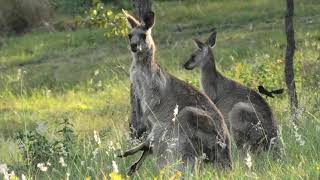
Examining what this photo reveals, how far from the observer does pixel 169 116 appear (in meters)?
7.14

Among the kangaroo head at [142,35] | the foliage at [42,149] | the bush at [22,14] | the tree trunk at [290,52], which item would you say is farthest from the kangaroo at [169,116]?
the bush at [22,14]

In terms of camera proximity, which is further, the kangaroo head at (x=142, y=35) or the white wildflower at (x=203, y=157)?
the kangaroo head at (x=142, y=35)

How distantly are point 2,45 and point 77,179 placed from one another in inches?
698

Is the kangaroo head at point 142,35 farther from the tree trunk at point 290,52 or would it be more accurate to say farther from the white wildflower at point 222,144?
the tree trunk at point 290,52

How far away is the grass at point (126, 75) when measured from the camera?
23.4 feet

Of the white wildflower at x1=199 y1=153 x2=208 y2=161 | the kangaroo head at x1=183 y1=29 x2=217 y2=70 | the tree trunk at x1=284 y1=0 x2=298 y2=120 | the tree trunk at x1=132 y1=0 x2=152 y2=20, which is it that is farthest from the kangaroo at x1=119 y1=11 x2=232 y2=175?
the kangaroo head at x1=183 y1=29 x2=217 y2=70

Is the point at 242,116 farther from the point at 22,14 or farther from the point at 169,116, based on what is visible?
the point at 22,14

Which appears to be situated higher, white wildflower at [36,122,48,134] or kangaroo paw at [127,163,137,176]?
kangaroo paw at [127,163,137,176]

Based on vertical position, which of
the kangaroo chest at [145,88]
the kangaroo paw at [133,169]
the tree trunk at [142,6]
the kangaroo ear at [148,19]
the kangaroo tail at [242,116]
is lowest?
the kangaroo tail at [242,116]

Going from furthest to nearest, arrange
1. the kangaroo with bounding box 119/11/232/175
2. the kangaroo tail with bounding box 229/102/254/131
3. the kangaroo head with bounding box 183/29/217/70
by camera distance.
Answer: the kangaroo head with bounding box 183/29/217/70, the kangaroo tail with bounding box 229/102/254/131, the kangaroo with bounding box 119/11/232/175

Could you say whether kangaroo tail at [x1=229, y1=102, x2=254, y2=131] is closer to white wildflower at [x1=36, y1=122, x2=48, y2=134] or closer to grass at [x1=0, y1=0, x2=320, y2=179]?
grass at [x1=0, y1=0, x2=320, y2=179]

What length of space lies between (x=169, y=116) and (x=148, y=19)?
3.16ft

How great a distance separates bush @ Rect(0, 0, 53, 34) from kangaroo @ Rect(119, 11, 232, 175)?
18.9 metres

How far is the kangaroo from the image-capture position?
A: 661 centimetres
